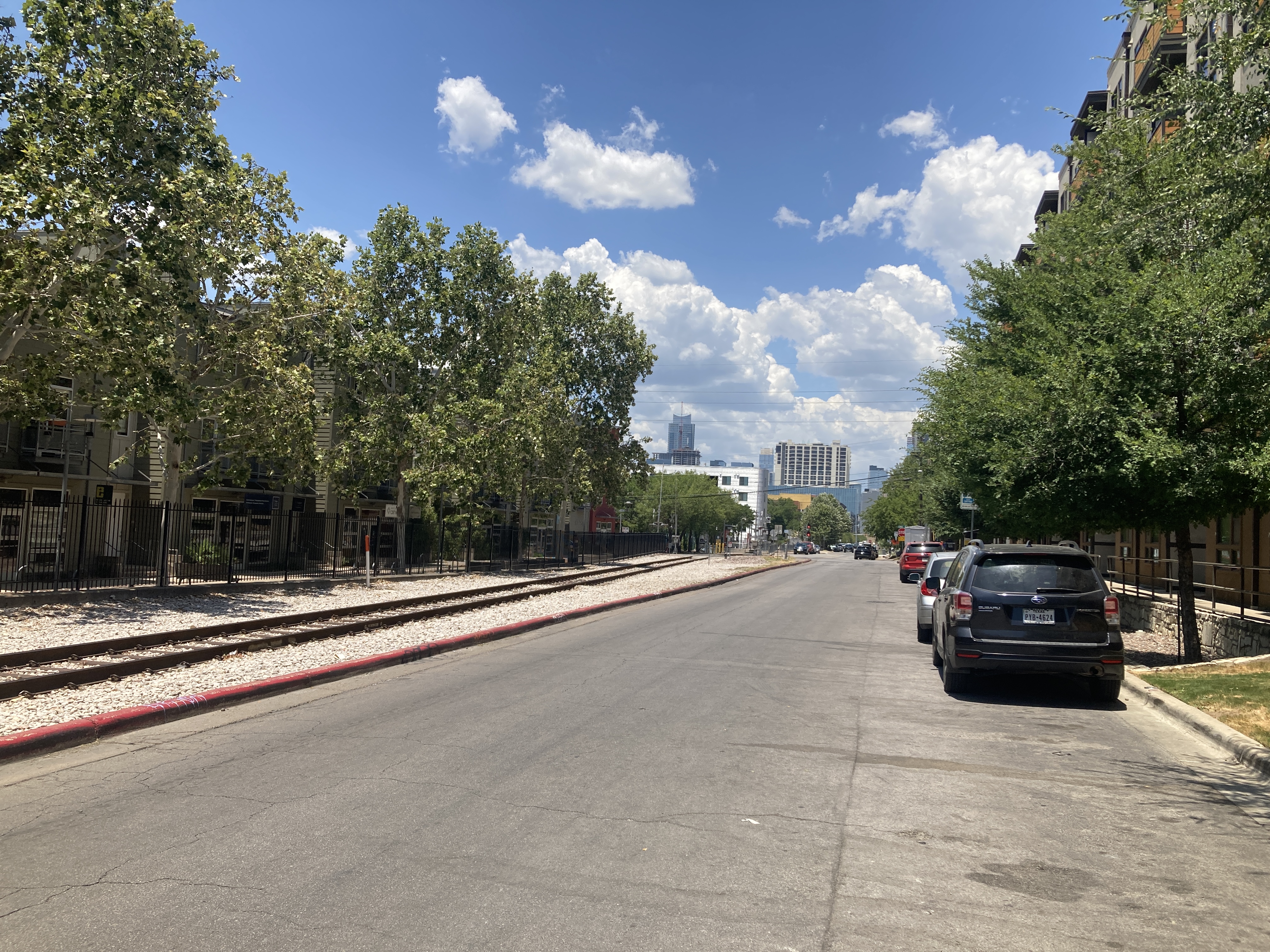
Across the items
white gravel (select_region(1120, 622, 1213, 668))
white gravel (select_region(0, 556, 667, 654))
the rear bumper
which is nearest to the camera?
the rear bumper

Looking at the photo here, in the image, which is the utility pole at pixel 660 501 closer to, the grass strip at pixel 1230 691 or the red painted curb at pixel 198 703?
the red painted curb at pixel 198 703

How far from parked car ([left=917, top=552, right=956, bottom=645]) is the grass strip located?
3749 mm

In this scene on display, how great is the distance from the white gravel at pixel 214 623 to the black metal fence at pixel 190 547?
5.41 feet

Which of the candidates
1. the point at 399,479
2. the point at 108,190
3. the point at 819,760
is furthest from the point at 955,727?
the point at 399,479

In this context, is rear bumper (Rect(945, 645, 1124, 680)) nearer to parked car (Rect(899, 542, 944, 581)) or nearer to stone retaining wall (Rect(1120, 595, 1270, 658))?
stone retaining wall (Rect(1120, 595, 1270, 658))

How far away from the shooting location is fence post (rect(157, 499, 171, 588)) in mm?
19203

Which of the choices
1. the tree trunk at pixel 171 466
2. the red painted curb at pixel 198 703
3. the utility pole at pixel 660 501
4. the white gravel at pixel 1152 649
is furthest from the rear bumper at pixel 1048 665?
the utility pole at pixel 660 501

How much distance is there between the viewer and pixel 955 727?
8.64 meters

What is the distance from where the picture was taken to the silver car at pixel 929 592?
1552cm

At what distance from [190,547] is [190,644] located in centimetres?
1129

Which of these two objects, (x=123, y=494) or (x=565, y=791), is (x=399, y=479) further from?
(x=565, y=791)

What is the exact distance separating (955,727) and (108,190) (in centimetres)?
1750

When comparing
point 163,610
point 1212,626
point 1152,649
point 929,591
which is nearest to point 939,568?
point 929,591

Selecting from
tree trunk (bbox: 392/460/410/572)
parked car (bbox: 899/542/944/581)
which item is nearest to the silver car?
tree trunk (bbox: 392/460/410/572)
